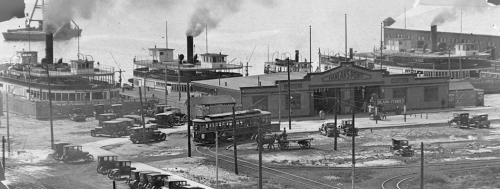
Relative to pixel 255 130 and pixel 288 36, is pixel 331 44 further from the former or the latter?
pixel 255 130

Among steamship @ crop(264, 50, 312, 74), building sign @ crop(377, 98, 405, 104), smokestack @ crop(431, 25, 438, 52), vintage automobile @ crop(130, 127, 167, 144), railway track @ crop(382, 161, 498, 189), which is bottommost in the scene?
railway track @ crop(382, 161, 498, 189)

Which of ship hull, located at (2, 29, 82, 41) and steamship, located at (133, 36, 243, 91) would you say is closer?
steamship, located at (133, 36, 243, 91)

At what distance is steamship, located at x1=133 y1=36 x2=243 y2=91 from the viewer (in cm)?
9194

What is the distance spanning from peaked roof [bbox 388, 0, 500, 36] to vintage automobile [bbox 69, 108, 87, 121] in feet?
210

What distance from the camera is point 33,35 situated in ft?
598

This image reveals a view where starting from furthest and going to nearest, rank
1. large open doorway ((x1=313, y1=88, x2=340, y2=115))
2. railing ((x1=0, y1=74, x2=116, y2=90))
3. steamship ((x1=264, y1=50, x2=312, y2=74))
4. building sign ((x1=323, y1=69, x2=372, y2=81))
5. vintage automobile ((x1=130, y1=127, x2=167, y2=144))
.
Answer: steamship ((x1=264, y1=50, x2=312, y2=74)) → railing ((x1=0, y1=74, x2=116, y2=90)) → building sign ((x1=323, y1=69, x2=372, y2=81)) → large open doorway ((x1=313, y1=88, x2=340, y2=115)) → vintage automobile ((x1=130, y1=127, x2=167, y2=144))

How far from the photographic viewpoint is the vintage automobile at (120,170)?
50.1 m

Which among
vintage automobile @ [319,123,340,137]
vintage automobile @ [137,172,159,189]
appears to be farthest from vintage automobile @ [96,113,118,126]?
vintage automobile @ [137,172,159,189]

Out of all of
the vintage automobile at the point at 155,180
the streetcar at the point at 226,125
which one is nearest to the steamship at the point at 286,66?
the streetcar at the point at 226,125

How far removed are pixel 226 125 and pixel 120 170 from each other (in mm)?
13662

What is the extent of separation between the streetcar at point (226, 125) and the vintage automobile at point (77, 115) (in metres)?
13.9

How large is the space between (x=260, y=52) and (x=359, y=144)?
103 metres

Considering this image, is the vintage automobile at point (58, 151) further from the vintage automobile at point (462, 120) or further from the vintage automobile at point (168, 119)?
the vintage automobile at point (462, 120)

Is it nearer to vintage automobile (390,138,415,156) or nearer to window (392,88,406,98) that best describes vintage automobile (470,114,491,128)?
window (392,88,406,98)
